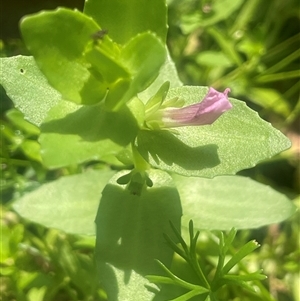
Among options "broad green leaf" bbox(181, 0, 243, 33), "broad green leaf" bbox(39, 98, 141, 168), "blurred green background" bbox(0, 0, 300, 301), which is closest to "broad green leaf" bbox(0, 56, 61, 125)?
"broad green leaf" bbox(39, 98, 141, 168)

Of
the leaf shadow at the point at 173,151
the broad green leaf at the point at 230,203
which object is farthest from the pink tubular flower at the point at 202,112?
the broad green leaf at the point at 230,203

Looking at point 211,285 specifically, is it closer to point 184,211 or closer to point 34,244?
point 184,211

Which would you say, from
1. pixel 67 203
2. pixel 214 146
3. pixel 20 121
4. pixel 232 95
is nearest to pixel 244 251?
pixel 214 146

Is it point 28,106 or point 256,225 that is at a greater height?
point 28,106

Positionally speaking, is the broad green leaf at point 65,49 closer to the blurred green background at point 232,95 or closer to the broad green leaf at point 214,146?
the broad green leaf at point 214,146

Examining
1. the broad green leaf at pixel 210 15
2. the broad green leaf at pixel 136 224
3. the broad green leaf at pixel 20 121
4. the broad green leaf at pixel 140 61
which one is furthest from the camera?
the broad green leaf at pixel 210 15

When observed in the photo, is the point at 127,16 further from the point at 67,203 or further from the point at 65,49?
the point at 67,203

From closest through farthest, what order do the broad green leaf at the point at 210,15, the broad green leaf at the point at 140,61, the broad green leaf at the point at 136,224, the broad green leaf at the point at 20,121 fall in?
the broad green leaf at the point at 140,61
the broad green leaf at the point at 136,224
the broad green leaf at the point at 20,121
the broad green leaf at the point at 210,15

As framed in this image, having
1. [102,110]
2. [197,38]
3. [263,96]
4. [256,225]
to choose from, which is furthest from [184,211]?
[197,38]

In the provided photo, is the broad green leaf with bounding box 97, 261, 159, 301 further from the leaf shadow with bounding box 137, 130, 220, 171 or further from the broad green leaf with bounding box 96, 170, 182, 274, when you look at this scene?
the leaf shadow with bounding box 137, 130, 220, 171
